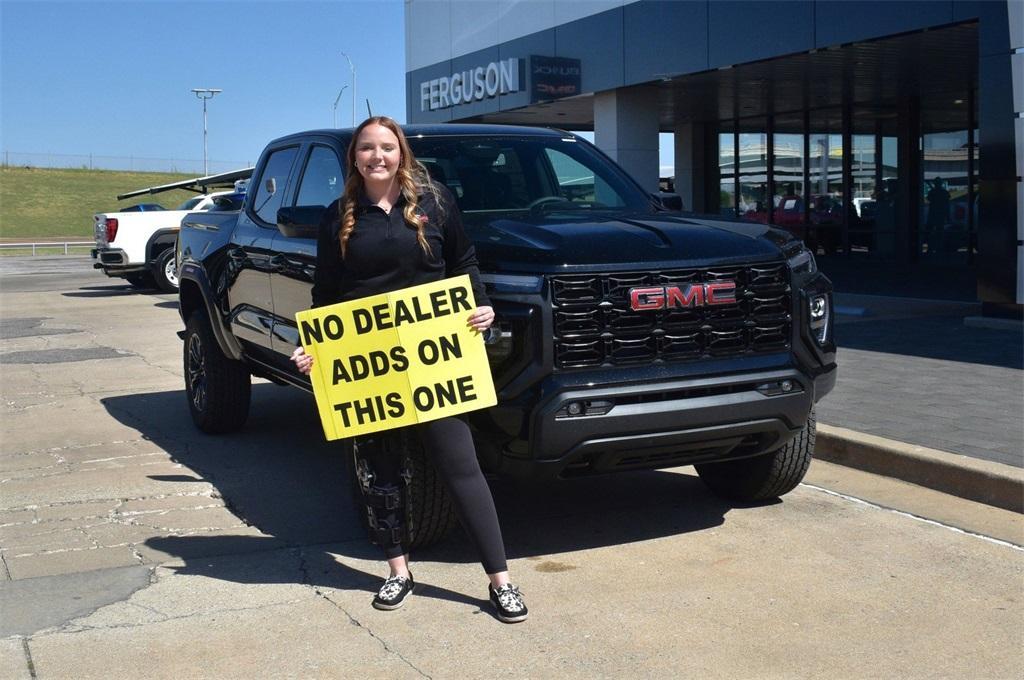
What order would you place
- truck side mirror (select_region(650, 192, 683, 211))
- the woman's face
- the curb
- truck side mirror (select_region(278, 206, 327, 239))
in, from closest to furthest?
the woman's face < truck side mirror (select_region(278, 206, 327, 239)) < the curb < truck side mirror (select_region(650, 192, 683, 211))

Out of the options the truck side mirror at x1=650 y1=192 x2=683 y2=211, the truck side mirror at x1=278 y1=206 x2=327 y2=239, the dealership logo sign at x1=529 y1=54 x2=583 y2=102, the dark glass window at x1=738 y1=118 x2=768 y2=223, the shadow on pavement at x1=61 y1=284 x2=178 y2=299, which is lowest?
the shadow on pavement at x1=61 y1=284 x2=178 y2=299

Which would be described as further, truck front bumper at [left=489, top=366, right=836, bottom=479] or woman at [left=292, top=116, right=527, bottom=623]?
truck front bumper at [left=489, top=366, right=836, bottom=479]

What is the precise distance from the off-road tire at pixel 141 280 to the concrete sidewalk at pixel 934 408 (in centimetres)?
1590

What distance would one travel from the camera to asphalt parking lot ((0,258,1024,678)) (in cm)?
405


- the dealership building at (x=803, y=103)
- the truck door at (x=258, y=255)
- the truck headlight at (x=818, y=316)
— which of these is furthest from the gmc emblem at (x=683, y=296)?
the dealership building at (x=803, y=103)

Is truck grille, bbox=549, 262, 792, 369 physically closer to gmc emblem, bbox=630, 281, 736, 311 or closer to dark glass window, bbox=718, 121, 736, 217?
gmc emblem, bbox=630, 281, 736, 311

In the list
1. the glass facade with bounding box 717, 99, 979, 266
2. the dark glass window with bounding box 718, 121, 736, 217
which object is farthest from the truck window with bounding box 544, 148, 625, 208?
the dark glass window with bounding box 718, 121, 736, 217

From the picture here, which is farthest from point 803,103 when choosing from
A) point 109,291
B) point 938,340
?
point 109,291

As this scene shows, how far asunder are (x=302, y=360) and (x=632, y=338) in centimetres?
132

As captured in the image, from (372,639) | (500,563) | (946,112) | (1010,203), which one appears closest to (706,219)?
(500,563)

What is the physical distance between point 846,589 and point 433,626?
1.66 m

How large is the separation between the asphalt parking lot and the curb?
101mm

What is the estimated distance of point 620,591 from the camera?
186 inches

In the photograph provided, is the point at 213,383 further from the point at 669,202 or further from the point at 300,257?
the point at 669,202
